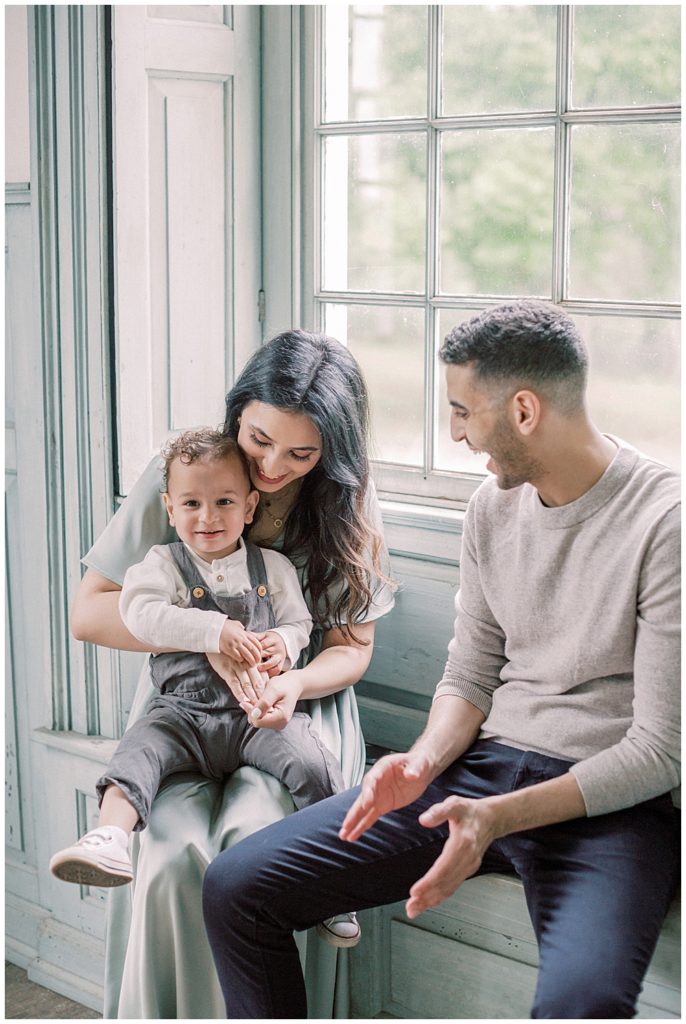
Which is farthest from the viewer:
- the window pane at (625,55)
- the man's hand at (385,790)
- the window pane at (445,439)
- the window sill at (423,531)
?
the window pane at (445,439)

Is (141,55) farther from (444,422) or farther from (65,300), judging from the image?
(444,422)

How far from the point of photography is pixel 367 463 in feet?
7.68

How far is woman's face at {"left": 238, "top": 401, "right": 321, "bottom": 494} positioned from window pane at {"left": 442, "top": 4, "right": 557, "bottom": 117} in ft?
2.86

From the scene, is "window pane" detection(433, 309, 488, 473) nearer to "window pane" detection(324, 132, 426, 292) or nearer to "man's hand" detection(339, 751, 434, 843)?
"window pane" detection(324, 132, 426, 292)

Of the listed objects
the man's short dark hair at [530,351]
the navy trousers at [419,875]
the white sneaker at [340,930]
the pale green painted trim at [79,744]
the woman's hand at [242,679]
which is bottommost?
the white sneaker at [340,930]

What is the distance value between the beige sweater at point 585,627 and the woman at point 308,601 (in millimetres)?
298

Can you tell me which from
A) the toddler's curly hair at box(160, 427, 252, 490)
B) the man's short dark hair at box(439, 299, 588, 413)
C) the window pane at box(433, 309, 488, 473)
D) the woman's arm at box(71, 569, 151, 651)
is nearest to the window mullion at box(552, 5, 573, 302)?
the window pane at box(433, 309, 488, 473)

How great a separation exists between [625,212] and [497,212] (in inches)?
11.9

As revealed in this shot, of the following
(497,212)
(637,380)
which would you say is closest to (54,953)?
(637,380)

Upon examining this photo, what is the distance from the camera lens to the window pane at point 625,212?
2289 mm

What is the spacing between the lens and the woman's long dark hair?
222cm

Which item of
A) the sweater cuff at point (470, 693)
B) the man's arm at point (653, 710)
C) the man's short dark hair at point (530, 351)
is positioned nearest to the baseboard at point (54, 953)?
the sweater cuff at point (470, 693)

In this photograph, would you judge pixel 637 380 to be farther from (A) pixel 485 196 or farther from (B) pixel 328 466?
(B) pixel 328 466

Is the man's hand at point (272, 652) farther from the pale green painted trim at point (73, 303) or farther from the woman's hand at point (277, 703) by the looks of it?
the pale green painted trim at point (73, 303)
